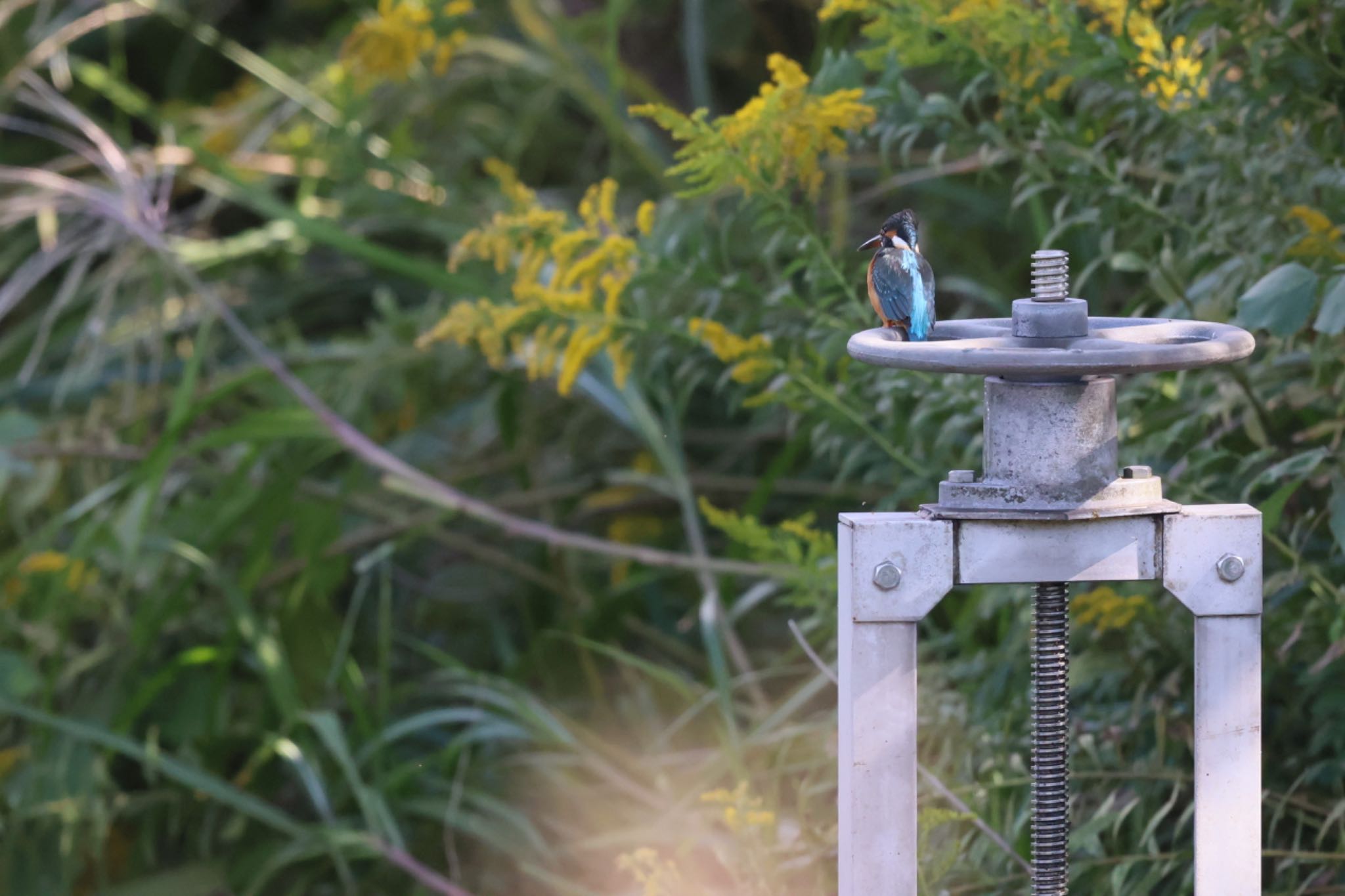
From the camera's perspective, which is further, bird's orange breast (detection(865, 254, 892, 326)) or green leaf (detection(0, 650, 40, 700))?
green leaf (detection(0, 650, 40, 700))

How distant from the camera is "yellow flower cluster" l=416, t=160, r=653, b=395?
54.9 inches

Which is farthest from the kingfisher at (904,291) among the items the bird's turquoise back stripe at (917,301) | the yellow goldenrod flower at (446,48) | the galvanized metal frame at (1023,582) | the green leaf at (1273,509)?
the yellow goldenrod flower at (446,48)

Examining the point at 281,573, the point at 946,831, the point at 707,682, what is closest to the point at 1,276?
the point at 281,573

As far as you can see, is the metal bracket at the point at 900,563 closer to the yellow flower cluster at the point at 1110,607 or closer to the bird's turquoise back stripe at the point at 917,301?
the bird's turquoise back stripe at the point at 917,301

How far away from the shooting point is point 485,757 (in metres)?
1.98

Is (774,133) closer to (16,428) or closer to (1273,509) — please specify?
(1273,509)

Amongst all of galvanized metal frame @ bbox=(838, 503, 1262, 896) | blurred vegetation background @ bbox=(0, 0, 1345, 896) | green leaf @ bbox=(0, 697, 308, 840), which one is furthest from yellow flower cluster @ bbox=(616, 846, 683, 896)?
green leaf @ bbox=(0, 697, 308, 840)

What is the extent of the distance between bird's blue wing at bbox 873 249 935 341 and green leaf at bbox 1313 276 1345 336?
264 millimetres

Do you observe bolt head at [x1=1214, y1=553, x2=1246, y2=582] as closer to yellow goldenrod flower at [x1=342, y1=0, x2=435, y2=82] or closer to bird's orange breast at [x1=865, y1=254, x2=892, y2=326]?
bird's orange breast at [x1=865, y1=254, x2=892, y2=326]

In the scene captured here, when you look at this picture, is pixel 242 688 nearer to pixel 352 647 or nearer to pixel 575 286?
pixel 352 647

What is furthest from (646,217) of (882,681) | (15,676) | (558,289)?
(15,676)

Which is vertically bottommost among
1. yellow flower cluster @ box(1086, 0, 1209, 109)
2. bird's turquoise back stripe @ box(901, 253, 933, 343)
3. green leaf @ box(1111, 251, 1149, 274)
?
bird's turquoise back stripe @ box(901, 253, 933, 343)

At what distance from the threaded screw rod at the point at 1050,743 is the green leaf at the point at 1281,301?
0.26m

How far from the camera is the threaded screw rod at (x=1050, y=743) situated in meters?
0.91
